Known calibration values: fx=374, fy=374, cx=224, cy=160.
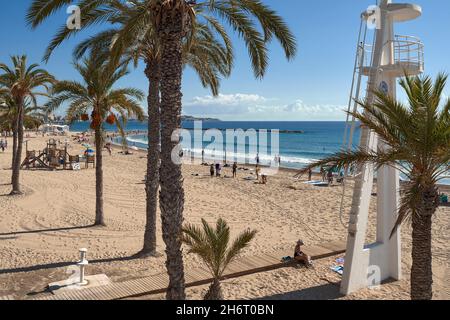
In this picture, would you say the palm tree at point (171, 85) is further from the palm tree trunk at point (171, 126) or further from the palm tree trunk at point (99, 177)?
the palm tree trunk at point (99, 177)

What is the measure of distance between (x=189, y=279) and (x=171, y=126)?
3853 mm

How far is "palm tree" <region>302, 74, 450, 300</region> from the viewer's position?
5195 mm

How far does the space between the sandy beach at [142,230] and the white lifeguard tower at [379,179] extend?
45 centimetres

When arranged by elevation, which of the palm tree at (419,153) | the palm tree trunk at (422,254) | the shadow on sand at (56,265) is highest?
the palm tree at (419,153)

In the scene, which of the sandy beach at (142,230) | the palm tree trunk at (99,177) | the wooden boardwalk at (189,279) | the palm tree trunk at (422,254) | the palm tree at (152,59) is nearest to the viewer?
the palm tree trunk at (422,254)

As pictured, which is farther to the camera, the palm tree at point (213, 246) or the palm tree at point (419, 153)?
the palm tree at point (213, 246)

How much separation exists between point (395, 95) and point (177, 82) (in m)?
5.18

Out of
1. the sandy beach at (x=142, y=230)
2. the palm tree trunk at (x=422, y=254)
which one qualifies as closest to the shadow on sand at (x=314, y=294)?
the sandy beach at (x=142, y=230)

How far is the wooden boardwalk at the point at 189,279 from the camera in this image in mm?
6961

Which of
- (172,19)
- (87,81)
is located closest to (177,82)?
(172,19)

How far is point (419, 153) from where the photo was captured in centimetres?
534

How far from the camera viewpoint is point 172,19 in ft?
17.7

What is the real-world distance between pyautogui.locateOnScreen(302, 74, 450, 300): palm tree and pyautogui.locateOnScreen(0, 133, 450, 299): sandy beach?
7.70 ft
